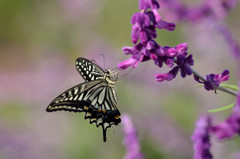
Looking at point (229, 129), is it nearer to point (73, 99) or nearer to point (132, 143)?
point (132, 143)

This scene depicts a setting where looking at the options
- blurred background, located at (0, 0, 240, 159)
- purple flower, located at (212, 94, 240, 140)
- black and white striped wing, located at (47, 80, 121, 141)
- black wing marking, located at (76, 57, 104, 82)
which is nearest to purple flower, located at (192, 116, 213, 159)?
purple flower, located at (212, 94, 240, 140)

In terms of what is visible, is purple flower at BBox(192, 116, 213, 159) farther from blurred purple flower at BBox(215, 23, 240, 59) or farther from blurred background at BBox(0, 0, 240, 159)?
blurred background at BBox(0, 0, 240, 159)

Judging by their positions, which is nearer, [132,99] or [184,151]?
[184,151]

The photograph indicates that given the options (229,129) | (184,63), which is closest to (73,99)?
(184,63)

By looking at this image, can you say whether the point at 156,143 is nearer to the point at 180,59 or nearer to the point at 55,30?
the point at 180,59

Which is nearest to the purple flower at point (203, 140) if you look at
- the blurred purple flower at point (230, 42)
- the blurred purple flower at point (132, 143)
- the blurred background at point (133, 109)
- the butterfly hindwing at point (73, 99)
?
the blurred purple flower at point (132, 143)

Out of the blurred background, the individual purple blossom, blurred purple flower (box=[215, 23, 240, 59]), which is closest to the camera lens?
the individual purple blossom


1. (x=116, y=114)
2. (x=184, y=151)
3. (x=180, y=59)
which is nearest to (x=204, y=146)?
(x=180, y=59)

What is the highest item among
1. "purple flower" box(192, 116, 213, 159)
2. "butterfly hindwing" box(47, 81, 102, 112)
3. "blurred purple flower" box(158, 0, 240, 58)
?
"blurred purple flower" box(158, 0, 240, 58)
